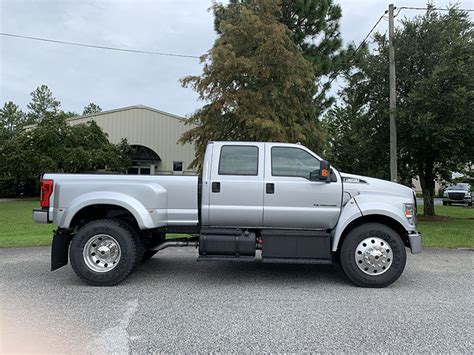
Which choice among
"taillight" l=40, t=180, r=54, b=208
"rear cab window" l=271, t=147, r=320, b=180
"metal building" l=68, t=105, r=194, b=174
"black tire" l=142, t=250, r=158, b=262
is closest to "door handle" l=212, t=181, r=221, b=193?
"rear cab window" l=271, t=147, r=320, b=180

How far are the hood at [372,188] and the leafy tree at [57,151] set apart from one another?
22.4 meters

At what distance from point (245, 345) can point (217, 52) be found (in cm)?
1136

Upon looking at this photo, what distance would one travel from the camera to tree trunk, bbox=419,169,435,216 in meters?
16.5

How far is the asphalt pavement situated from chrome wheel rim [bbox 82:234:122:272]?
13.2 inches

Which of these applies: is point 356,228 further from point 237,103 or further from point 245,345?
point 237,103

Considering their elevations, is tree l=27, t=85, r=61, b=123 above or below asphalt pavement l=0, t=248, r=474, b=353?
above

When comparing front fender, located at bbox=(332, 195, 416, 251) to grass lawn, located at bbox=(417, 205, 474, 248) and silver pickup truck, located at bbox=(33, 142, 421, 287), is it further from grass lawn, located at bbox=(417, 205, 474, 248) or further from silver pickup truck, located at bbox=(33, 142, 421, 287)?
grass lawn, located at bbox=(417, 205, 474, 248)

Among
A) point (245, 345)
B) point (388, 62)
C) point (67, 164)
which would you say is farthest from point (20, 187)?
point (245, 345)

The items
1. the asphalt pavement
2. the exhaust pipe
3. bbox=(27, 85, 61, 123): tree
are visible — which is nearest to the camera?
the asphalt pavement

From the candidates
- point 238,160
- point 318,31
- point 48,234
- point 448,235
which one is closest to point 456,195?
point 318,31

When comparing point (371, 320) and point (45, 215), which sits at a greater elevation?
point (45, 215)

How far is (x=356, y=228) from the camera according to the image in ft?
19.8

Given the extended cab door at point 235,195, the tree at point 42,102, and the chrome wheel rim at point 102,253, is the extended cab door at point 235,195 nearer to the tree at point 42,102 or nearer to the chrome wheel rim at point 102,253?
the chrome wheel rim at point 102,253

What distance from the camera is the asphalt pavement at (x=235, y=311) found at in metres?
3.92
